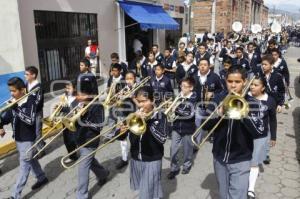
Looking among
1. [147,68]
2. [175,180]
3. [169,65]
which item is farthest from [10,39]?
[175,180]

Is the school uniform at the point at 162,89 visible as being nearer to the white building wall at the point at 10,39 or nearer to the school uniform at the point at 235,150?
the school uniform at the point at 235,150

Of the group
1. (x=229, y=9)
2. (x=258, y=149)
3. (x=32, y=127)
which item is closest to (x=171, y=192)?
(x=258, y=149)

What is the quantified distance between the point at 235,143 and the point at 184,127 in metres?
1.77

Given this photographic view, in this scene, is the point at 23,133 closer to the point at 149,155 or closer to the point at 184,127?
the point at 149,155

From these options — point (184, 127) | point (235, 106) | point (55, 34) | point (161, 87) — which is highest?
point (55, 34)

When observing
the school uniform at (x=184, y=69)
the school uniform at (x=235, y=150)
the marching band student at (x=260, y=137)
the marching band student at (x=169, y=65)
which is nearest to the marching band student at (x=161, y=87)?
the school uniform at (x=184, y=69)

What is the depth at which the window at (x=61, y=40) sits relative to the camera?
1039cm

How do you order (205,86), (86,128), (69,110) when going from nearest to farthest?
(86,128), (69,110), (205,86)

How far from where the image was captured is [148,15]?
15664 mm

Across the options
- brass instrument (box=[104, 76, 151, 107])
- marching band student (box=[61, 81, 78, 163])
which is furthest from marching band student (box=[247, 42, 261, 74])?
marching band student (box=[61, 81, 78, 163])

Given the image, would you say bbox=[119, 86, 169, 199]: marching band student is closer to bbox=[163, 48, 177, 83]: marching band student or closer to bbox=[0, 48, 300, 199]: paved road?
bbox=[0, 48, 300, 199]: paved road

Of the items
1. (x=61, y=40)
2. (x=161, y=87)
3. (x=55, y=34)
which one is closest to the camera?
(x=161, y=87)

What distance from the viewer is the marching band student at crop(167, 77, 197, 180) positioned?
4.95m

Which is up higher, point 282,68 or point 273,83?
point 282,68
